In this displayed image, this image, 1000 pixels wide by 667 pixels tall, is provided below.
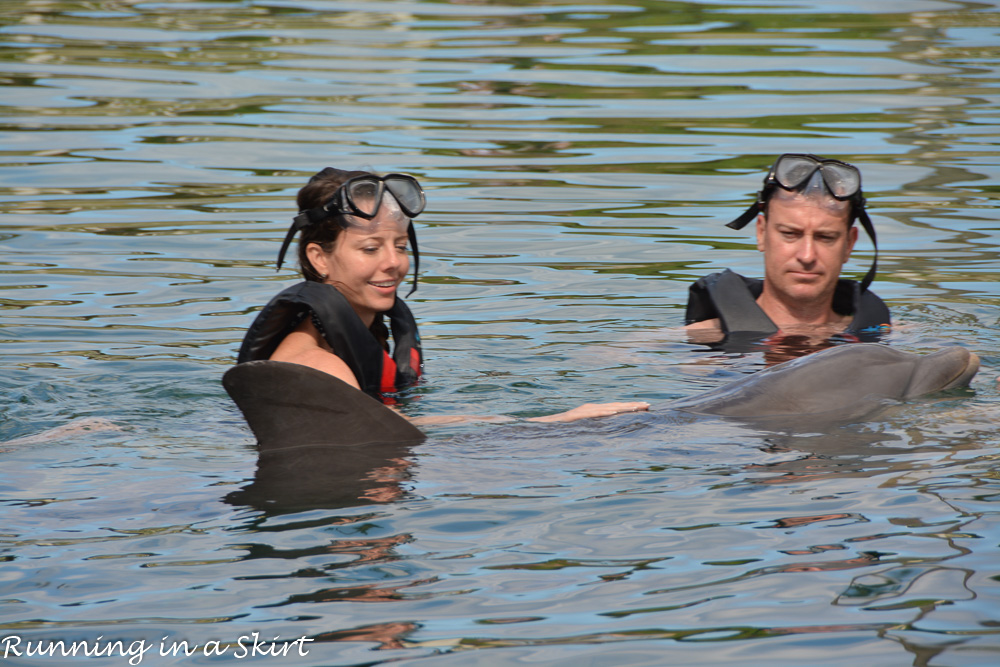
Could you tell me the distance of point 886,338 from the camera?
673 cm

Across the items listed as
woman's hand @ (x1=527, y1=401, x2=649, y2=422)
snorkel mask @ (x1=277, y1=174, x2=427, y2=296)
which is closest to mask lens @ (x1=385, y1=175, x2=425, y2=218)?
snorkel mask @ (x1=277, y1=174, x2=427, y2=296)

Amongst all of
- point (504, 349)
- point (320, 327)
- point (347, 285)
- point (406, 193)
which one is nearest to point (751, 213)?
point (504, 349)

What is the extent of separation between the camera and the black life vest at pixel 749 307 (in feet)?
22.2

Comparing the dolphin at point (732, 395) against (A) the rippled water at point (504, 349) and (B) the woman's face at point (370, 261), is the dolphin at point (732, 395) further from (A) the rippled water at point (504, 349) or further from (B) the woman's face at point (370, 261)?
(B) the woman's face at point (370, 261)

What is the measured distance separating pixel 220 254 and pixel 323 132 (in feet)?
12.5

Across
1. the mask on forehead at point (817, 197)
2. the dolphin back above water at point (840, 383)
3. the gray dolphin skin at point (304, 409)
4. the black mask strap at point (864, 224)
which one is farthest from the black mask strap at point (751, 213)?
the gray dolphin skin at point (304, 409)

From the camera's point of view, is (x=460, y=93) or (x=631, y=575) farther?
(x=460, y=93)

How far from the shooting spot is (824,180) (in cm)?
668

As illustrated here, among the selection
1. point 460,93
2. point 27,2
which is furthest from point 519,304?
point 27,2

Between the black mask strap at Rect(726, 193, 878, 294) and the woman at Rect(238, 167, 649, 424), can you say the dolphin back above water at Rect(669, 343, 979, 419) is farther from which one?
the black mask strap at Rect(726, 193, 878, 294)

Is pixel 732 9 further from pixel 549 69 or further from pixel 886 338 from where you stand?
pixel 886 338

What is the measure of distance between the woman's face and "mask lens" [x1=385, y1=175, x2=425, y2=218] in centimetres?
6

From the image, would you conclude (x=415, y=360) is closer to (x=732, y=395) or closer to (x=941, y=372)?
(x=732, y=395)

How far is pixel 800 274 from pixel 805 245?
0.60 feet
